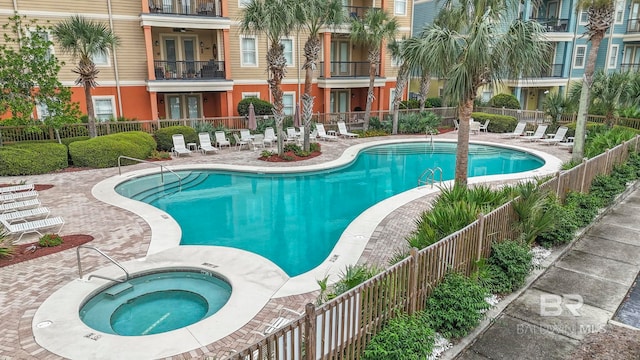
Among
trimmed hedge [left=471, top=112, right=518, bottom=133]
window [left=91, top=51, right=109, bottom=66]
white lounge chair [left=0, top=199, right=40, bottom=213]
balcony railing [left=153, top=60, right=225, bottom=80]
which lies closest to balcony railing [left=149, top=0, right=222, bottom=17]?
balcony railing [left=153, top=60, right=225, bottom=80]

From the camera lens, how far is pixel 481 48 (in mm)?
10273

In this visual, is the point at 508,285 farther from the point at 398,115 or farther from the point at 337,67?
the point at 337,67

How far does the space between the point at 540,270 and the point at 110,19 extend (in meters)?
23.9

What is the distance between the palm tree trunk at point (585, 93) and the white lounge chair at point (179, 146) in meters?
16.9

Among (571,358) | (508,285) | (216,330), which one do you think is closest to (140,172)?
(216,330)

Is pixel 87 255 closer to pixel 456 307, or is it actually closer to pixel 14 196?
pixel 14 196

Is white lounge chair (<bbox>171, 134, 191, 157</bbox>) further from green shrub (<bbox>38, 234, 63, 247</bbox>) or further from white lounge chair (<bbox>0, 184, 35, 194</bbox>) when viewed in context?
green shrub (<bbox>38, 234, 63, 247</bbox>)

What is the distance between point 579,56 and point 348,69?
19398 millimetres

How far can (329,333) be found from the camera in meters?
5.02

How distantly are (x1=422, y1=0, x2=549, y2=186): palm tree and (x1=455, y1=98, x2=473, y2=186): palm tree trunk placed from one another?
0.10 feet

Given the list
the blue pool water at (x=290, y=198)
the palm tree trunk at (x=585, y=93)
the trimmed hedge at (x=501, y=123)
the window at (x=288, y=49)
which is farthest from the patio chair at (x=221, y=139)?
the trimmed hedge at (x=501, y=123)

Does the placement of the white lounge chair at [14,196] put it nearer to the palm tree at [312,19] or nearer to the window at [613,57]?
the palm tree at [312,19]

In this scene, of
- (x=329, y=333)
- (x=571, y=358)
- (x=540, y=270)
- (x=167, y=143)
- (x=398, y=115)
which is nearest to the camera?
(x=329, y=333)

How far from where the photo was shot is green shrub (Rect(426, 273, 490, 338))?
6422 mm
